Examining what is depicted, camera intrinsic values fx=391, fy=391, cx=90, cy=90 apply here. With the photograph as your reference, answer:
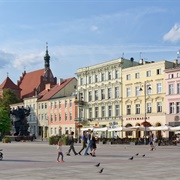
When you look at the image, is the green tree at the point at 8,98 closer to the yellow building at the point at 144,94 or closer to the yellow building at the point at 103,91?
the yellow building at the point at 103,91

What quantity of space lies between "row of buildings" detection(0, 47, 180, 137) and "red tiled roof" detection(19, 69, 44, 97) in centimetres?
1959

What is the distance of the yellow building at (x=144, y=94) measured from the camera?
209 ft

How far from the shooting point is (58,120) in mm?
88062

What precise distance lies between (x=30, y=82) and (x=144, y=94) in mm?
62743

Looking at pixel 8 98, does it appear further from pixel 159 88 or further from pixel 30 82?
pixel 159 88

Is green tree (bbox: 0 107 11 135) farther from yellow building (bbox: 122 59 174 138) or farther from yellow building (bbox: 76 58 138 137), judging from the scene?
yellow building (bbox: 122 59 174 138)

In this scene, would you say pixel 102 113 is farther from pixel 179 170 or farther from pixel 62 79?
pixel 179 170

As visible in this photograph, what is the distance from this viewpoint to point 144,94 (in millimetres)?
66312

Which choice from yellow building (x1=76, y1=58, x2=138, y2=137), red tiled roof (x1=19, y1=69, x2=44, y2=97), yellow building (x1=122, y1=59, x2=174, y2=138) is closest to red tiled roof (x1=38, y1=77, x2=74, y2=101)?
yellow building (x1=76, y1=58, x2=138, y2=137)

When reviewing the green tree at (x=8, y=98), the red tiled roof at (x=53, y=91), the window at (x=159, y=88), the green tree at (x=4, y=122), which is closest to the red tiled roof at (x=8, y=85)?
the green tree at (x=8, y=98)

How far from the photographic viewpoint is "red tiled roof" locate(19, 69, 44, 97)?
118000mm

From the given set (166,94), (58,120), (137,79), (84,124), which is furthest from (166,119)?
(58,120)

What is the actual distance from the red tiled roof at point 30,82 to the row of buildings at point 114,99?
64.3 ft

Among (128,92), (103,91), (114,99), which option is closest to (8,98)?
(103,91)
